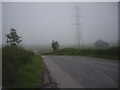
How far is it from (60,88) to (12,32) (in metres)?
63.3

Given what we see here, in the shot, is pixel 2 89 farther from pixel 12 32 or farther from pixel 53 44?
pixel 53 44

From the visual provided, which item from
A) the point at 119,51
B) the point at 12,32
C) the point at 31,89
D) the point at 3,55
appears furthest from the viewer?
the point at 12,32

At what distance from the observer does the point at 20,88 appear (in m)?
9.10

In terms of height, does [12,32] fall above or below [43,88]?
above

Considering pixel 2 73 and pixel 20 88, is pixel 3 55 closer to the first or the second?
pixel 2 73

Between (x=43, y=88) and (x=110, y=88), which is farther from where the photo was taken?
(x=43, y=88)

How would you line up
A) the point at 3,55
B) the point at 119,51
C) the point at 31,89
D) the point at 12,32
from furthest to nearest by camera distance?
1. the point at 12,32
2. the point at 119,51
3. the point at 3,55
4. the point at 31,89

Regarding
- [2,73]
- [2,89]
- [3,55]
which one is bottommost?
[2,89]

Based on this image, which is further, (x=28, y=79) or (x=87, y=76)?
(x=87, y=76)

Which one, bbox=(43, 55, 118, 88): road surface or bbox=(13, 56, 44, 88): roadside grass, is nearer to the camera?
bbox=(43, 55, 118, 88): road surface

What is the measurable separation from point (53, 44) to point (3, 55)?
119m

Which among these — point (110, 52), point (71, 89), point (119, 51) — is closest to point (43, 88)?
point (71, 89)

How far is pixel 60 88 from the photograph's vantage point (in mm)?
9164

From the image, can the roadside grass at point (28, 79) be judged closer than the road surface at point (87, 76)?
No
